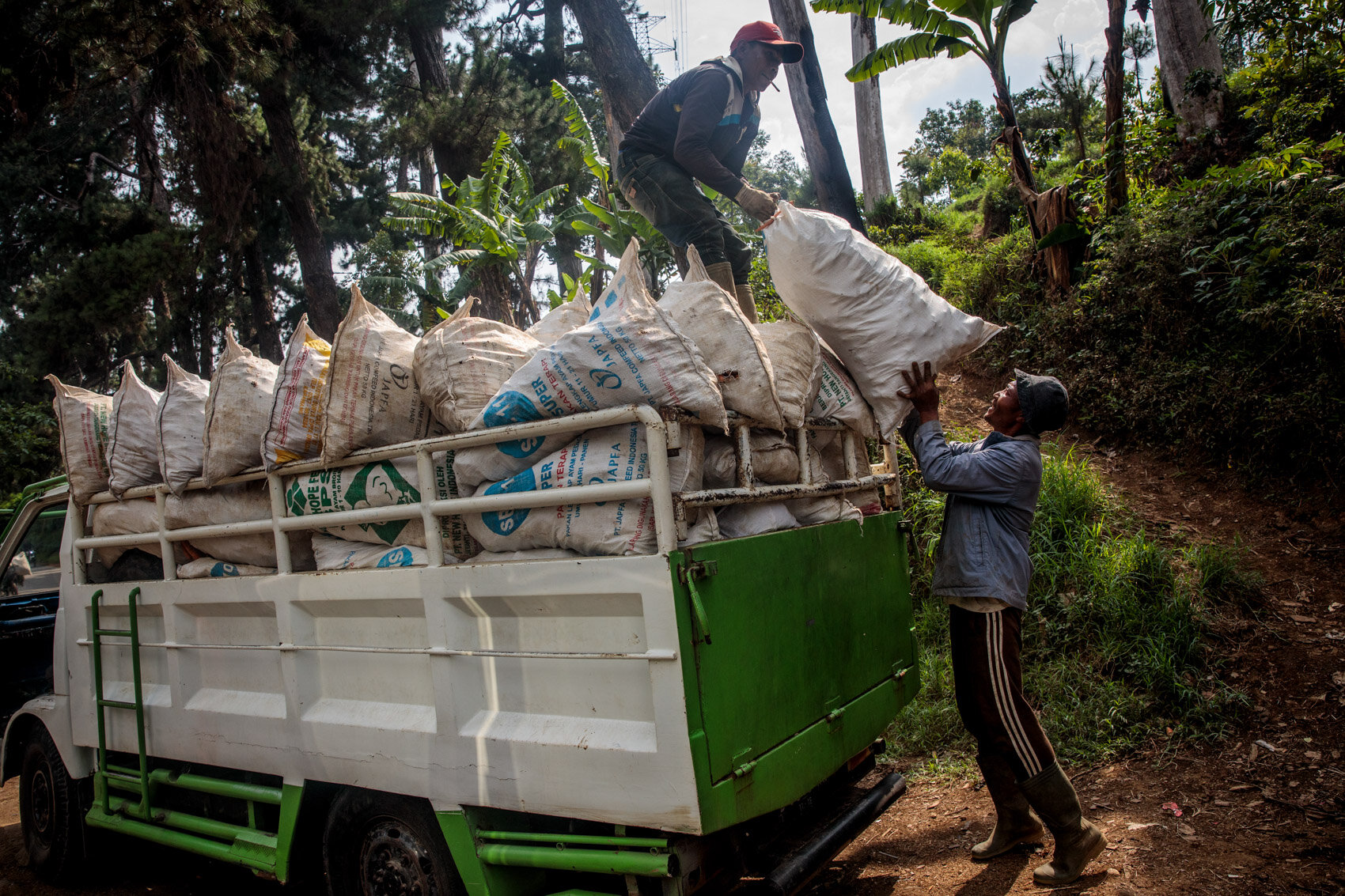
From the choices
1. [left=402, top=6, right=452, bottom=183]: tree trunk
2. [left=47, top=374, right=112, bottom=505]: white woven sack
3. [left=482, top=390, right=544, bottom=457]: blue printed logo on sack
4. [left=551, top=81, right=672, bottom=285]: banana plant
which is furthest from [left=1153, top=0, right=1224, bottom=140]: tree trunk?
[left=402, top=6, right=452, bottom=183]: tree trunk

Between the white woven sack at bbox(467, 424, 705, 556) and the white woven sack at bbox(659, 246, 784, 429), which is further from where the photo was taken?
the white woven sack at bbox(659, 246, 784, 429)

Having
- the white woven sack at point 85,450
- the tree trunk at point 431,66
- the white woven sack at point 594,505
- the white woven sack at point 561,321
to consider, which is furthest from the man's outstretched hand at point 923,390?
the tree trunk at point 431,66

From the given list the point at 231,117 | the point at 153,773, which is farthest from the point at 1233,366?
the point at 231,117

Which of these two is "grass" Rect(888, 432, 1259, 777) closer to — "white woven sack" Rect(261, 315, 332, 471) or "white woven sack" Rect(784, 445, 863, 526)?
"white woven sack" Rect(784, 445, 863, 526)

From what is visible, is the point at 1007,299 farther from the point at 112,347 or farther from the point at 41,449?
the point at 112,347

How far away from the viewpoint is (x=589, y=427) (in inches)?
92.3

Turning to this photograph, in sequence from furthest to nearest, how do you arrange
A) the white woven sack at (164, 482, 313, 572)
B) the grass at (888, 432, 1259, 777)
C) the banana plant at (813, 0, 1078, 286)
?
the banana plant at (813, 0, 1078, 286) → the grass at (888, 432, 1259, 777) → the white woven sack at (164, 482, 313, 572)

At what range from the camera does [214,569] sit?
11.0 feet

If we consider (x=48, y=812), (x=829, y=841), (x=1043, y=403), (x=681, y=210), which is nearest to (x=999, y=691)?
(x=829, y=841)

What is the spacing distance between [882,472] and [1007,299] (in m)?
5.31

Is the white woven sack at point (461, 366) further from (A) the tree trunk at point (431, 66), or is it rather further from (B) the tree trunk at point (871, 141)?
(B) the tree trunk at point (871, 141)

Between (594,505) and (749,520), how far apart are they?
0.51 meters

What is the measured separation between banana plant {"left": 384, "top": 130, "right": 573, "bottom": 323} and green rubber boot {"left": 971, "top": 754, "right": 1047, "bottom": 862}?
9.43 meters

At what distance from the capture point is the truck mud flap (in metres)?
2.42
